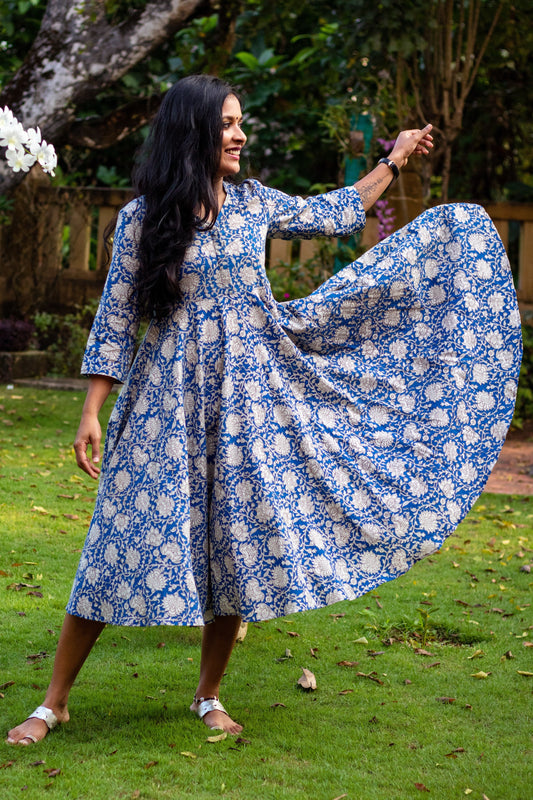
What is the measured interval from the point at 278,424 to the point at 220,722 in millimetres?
856

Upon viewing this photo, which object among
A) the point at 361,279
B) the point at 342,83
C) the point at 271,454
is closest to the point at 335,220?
the point at 361,279

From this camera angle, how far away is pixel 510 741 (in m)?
2.72

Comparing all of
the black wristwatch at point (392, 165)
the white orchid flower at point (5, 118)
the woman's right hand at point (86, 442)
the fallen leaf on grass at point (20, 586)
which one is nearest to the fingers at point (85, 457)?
the woman's right hand at point (86, 442)

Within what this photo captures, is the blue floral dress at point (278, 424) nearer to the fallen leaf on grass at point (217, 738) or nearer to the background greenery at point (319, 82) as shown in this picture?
the fallen leaf on grass at point (217, 738)

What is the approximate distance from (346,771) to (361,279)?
140 cm

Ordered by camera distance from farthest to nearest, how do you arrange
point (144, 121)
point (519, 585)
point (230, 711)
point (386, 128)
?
point (144, 121) < point (386, 128) < point (519, 585) < point (230, 711)

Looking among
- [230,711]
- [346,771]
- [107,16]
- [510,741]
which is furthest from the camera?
[107,16]

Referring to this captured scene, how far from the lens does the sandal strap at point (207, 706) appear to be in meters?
2.78

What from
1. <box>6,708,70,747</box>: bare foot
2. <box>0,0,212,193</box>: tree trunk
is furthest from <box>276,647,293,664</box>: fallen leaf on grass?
<box>0,0,212,193</box>: tree trunk

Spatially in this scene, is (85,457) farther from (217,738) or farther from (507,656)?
(507,656)

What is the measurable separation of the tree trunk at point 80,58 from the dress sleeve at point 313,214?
5.04 metres

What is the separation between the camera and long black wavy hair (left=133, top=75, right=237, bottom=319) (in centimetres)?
257

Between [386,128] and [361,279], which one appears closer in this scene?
[361,279]

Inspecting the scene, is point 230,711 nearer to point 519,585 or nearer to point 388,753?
point 388,753
